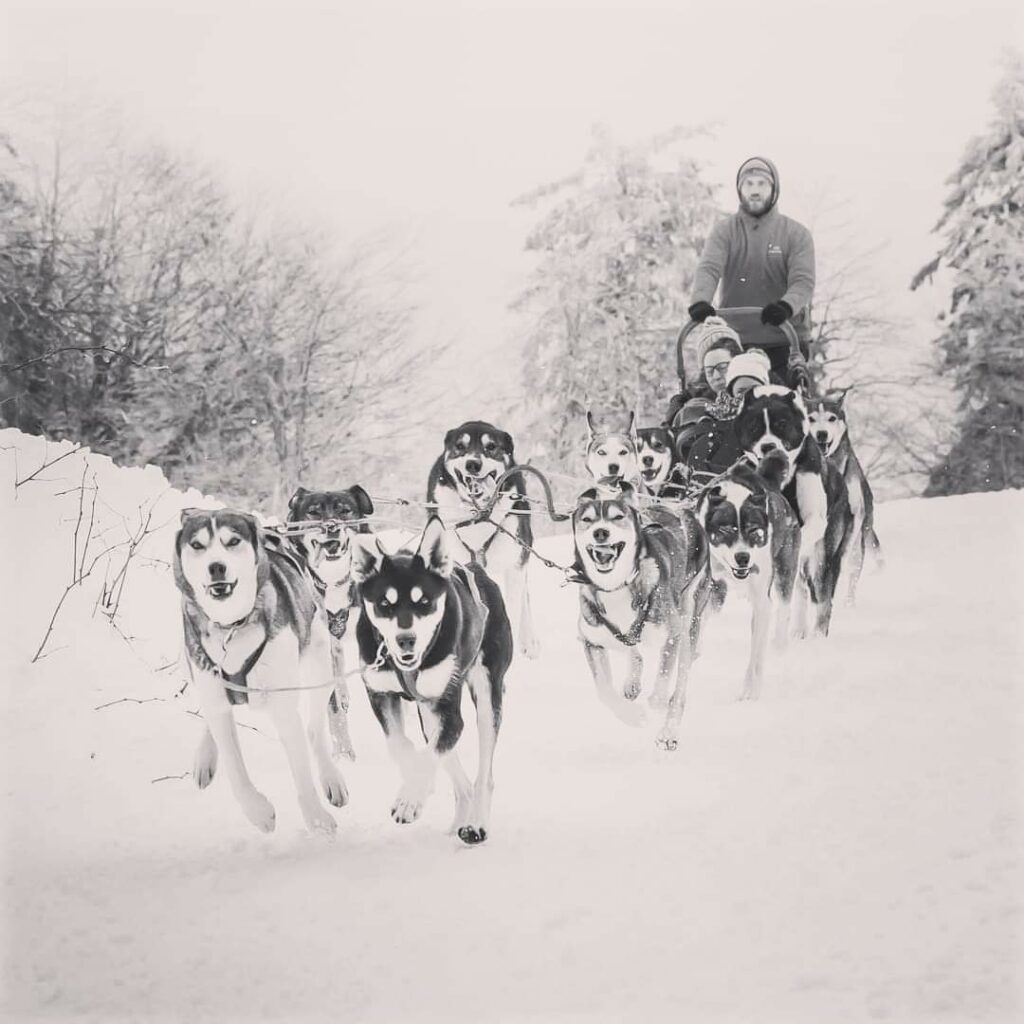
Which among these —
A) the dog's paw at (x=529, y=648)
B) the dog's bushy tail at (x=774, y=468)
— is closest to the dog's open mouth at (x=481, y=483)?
the dog's paw at (x=529, y=648)

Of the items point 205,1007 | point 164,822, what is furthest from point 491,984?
point 164,822

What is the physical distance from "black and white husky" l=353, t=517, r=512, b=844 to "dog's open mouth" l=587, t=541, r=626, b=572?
313 mm

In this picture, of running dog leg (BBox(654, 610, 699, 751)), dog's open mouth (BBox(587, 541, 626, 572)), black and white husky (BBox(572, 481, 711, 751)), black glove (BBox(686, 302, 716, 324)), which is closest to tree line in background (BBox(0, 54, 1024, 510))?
black glove (BBox(686, 302, 716, 324))

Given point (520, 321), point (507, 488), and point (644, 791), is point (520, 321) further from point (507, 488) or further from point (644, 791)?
point (644, 791)

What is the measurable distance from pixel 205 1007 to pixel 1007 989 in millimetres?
1936

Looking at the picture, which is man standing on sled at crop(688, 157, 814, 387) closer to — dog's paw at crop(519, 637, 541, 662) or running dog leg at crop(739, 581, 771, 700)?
running dog leg at crop(739, 581, 771, 700)

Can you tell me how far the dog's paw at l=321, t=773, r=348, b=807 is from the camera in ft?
10.7

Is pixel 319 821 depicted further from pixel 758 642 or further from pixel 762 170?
pixel 762 170

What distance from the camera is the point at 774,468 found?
455cm

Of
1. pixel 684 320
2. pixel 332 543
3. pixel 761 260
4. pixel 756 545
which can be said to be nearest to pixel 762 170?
pixel 761 260

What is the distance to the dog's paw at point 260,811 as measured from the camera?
3.07m

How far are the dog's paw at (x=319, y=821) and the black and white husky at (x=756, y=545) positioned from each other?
56.8 inches

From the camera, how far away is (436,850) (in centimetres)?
319

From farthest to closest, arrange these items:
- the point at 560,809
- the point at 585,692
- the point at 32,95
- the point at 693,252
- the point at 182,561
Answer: the point at 693,252, the point at 32,95, the point at 585,692, the point at 560,809, the point at 182,561
